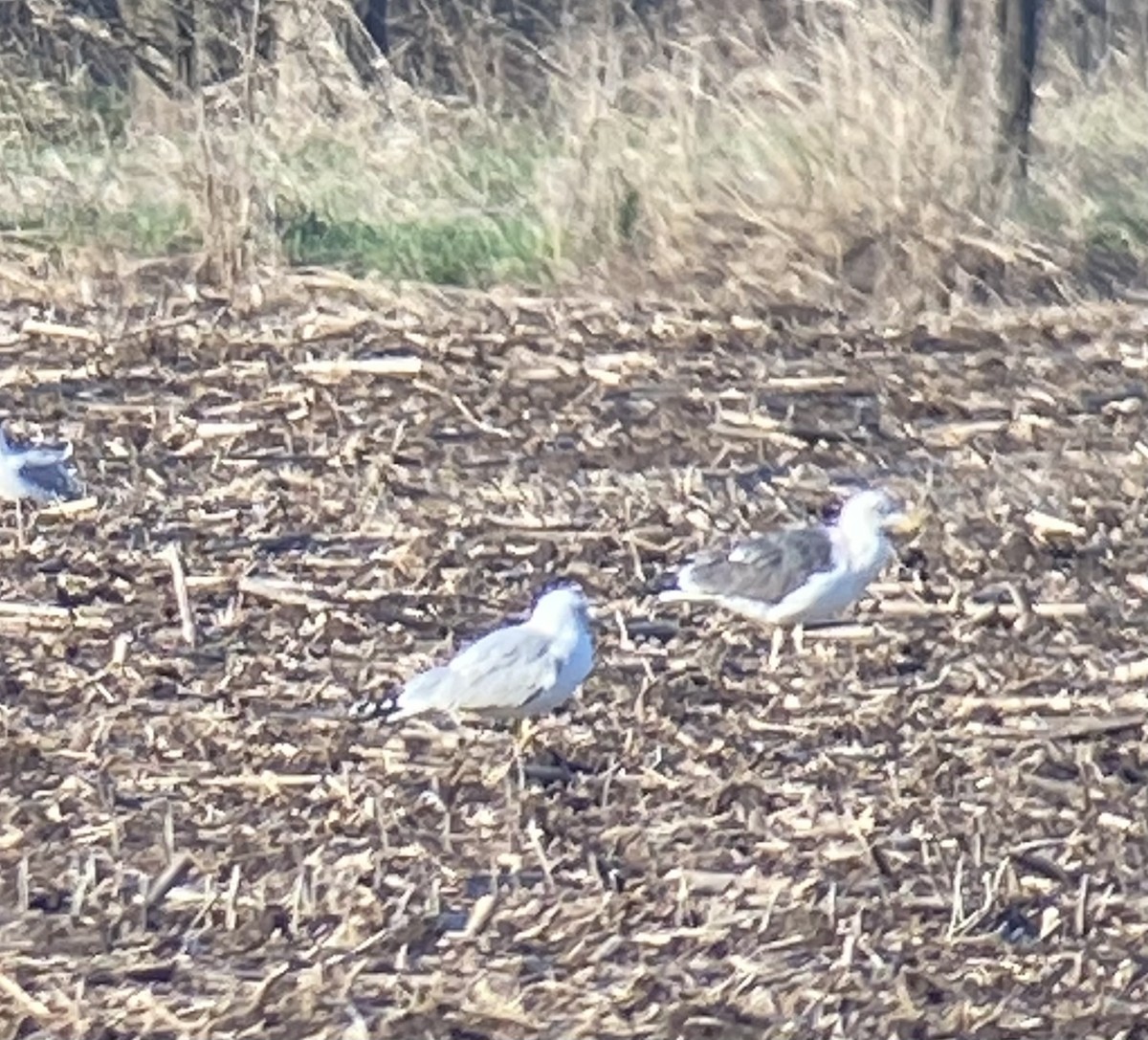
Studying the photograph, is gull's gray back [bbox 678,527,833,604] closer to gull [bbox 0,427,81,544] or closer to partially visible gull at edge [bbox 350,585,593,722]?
partially visible gull at edge [bbox 350,585,593,722]

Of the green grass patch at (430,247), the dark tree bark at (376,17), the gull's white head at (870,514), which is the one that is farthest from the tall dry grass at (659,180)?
the gull's white head at (870,514)

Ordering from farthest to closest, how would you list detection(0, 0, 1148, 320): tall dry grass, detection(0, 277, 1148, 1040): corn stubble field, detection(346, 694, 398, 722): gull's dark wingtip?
detection(0, 0, 1148, 320): tall dry grass < detection(346, 694, 398, 722): gull's dark wingtip < detection(0, 277, 1148, 1040): corn stubble field

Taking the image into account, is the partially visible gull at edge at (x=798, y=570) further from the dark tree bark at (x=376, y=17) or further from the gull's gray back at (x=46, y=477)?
the dark tree bark at (x=376, y=17)

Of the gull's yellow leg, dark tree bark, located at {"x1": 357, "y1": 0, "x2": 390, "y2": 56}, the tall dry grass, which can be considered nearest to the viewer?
the gull's yellow leg

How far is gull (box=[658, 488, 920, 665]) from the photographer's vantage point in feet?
23.9

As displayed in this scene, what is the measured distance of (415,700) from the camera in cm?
640

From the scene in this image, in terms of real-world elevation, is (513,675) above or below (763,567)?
above

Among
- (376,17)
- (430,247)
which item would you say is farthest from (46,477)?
(376,17)

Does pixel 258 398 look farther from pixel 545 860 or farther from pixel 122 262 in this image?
pixel 545 860

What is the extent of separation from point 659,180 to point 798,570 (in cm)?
493

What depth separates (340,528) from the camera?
8.41m

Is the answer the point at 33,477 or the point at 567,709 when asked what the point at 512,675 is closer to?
the point at 567,709

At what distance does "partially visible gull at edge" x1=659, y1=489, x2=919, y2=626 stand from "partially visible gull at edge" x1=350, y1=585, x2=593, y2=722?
0.82 m

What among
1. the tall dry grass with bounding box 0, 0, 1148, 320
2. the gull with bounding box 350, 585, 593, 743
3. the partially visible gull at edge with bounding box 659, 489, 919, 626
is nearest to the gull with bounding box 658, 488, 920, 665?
the partially visible gull at edge with bounding box 659, 489, 919, 626
